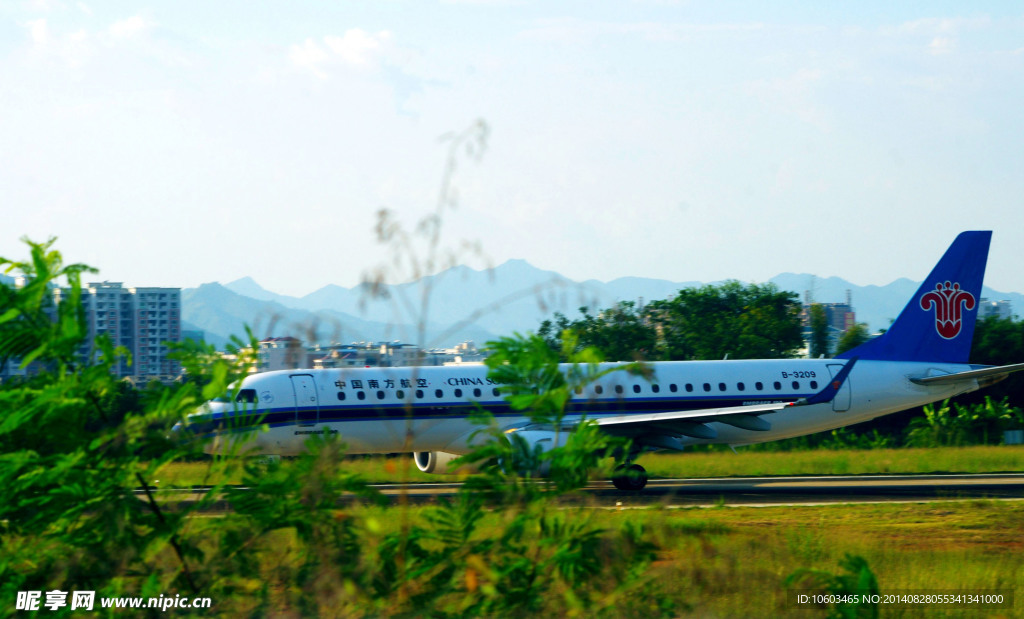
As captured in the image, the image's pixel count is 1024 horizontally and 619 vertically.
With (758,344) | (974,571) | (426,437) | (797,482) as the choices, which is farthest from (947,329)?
(758,344)

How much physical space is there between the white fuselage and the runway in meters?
1.32

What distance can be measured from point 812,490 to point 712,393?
14.0ft

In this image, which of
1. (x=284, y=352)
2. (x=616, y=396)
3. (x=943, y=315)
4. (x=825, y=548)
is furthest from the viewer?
(x=943, y=315)

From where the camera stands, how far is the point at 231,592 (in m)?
6.45

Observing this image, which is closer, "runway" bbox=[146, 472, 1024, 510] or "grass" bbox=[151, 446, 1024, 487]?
"runway" bbox=[146, 472, 1024, 510]

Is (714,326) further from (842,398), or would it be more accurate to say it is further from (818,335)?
(842,398)

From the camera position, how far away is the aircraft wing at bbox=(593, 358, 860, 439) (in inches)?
939

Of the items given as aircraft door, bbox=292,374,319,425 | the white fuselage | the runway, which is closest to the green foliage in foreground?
the white fuselage

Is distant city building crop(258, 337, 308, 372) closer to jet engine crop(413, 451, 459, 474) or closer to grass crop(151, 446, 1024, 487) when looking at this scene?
grass crop(151, 446, 1024, 487)

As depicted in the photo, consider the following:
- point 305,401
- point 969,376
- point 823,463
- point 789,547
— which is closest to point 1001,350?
point 969,376

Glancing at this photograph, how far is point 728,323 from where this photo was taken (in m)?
58.3

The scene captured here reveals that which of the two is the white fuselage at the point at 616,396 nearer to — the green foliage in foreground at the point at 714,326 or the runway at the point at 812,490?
the runway at the point at 812,490
